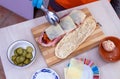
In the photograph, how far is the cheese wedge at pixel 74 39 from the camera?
2.97 ft

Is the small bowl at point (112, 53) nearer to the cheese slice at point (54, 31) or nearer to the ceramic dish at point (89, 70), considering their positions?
the ceramic dish at point (89, 70)

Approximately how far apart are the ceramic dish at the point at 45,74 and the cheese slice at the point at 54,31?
14cm

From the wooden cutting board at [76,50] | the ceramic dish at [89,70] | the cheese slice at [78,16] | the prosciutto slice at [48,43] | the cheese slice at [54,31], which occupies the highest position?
the cheese slice at [78,16]

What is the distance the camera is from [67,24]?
95cm

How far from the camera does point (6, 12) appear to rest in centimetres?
158

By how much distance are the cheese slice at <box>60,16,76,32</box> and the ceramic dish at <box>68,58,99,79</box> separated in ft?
0.48

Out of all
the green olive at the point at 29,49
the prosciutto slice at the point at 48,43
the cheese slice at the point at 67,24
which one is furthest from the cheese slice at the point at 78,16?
the green olive at the point at 29,49

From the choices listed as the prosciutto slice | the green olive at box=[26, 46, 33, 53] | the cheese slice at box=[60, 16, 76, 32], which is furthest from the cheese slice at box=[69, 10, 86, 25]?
the green olive at box=[26, 46, 33, 53]

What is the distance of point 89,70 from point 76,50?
98mm

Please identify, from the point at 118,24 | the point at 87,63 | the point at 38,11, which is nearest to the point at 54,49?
the point at 87,63

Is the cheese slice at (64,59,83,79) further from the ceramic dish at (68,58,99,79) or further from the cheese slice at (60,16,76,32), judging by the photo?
the cheese slice at (60,16,76,32)

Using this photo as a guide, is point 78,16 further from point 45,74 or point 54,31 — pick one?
point 45,74

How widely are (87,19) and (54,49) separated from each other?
196 mm

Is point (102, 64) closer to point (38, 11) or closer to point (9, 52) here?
point (9, 52)
